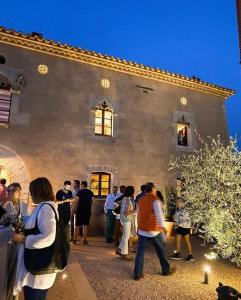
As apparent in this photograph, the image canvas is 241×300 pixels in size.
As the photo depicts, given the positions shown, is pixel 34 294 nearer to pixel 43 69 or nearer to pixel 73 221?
pixel 73 221

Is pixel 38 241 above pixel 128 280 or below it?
above

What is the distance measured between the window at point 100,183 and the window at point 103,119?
5.99 ft

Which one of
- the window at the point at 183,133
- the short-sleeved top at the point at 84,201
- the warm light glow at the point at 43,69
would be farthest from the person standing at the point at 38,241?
the window at the point at 183,133

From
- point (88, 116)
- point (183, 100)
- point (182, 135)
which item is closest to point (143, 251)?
point (88, 116)

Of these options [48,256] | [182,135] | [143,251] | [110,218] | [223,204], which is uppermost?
[182,135]

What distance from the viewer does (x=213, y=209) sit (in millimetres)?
6910

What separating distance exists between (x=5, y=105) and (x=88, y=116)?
328cm

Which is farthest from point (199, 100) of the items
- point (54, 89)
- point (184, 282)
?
point (184, 282)

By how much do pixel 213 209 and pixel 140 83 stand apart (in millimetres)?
7884

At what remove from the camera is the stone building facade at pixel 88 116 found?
10.4 meters

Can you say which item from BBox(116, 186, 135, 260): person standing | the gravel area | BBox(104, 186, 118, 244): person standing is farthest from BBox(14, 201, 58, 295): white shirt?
BBox(104, 186, 118, 244): person standing

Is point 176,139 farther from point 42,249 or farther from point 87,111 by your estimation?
point 42,249

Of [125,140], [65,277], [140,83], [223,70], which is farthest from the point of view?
[223,70]

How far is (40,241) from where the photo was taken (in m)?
2.58
